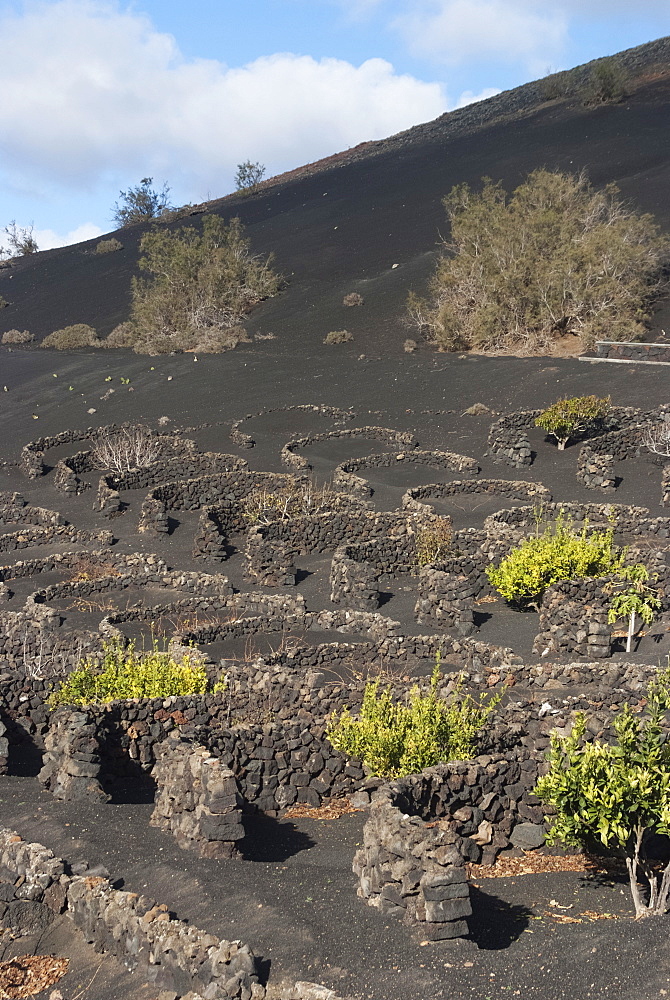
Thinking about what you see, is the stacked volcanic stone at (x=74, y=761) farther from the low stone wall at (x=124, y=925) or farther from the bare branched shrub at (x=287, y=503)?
the bare branched shrub at (x=287, y=503)

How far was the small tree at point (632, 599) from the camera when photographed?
69.1ft

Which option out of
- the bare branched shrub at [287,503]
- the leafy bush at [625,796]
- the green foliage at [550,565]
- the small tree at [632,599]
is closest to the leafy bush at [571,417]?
the bare branched shrub at [287,503]

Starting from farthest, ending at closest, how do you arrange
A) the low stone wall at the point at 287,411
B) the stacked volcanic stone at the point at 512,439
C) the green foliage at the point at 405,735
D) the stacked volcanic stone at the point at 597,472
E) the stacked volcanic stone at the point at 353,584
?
the low stone wall at the point at 287,411 → the stacked volcanic stone at the point at 512,439 → the stacked volcanic stone at the point at 597,472 → the stacked volcanic stone at the point at 353,584 → the green foliage at the point at 405,735

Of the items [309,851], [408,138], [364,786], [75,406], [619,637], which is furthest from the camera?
[408,138]

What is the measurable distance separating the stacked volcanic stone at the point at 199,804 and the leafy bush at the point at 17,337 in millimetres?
70251

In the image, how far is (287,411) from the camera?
50625 millimetres

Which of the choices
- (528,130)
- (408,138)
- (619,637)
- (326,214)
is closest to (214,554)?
(619,637)

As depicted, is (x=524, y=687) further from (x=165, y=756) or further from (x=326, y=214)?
(x=326, y=214)

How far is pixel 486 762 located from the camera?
14.0 metres

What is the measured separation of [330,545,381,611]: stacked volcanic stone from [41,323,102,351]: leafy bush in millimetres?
50241

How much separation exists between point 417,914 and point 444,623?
14.1 meters

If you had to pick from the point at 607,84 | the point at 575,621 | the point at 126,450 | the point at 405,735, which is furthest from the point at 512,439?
the point at 607,84

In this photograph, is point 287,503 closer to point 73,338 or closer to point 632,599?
point 632,599

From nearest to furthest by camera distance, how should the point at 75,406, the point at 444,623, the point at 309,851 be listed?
the point at 309,851
the point at 444,623
the point at 75,406
